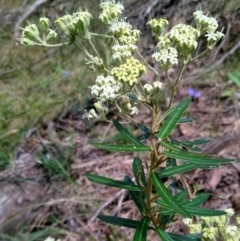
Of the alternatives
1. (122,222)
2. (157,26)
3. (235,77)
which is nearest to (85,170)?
(235,77)

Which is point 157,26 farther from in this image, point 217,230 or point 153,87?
point 217,230

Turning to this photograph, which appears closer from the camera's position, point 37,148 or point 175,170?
point 175,170

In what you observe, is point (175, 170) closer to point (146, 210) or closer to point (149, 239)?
point (146, 210)

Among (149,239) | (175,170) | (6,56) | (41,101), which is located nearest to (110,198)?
(149,239)

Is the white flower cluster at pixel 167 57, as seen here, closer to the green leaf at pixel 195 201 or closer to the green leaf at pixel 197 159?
the green leaf at pixel 197 159

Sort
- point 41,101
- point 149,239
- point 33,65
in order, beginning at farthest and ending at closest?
1. point 33,65
2. point 41,101
3. point 149,239

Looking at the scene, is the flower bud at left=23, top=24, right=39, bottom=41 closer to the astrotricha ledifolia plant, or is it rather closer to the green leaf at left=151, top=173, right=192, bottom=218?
the astrotricha ledifolia plant

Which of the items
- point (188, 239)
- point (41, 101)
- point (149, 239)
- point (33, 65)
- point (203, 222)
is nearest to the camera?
point (188, 239)
